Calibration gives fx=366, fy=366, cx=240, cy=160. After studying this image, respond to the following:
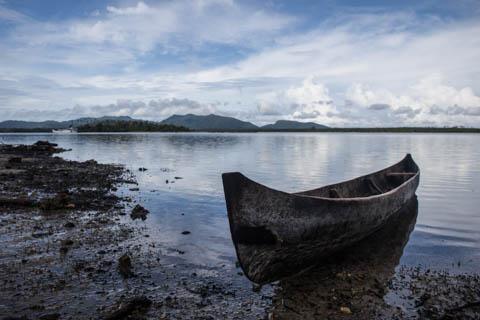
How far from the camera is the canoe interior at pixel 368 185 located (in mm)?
11664

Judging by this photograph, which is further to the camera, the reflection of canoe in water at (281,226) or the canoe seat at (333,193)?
the canoe seat at (333,193)

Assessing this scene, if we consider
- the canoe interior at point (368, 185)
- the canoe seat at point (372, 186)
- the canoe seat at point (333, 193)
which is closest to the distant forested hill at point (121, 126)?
the canoe interior at point (368, 185)

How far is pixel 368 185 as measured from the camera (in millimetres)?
15164

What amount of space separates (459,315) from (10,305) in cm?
756

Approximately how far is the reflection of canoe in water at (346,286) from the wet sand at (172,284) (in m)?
0.02

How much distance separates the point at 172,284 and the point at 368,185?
1045 cm

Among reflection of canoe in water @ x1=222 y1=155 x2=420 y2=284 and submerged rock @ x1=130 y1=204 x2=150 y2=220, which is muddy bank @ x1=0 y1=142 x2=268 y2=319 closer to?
submerged rock @ x1=130 y1=204 x2=150 y2=220

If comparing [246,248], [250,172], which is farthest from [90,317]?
[250,172]

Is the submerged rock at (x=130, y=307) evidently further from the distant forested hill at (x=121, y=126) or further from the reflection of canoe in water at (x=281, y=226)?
the distant forested hill at (x=121, y=126)

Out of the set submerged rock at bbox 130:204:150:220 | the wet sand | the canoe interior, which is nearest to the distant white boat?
submerged rock at bbox 130:204:150:220

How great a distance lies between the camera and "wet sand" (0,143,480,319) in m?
6.23

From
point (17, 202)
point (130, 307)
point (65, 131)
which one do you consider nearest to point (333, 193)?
point (130, 307)

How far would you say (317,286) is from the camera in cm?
750

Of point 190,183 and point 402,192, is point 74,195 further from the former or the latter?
point 402,192
